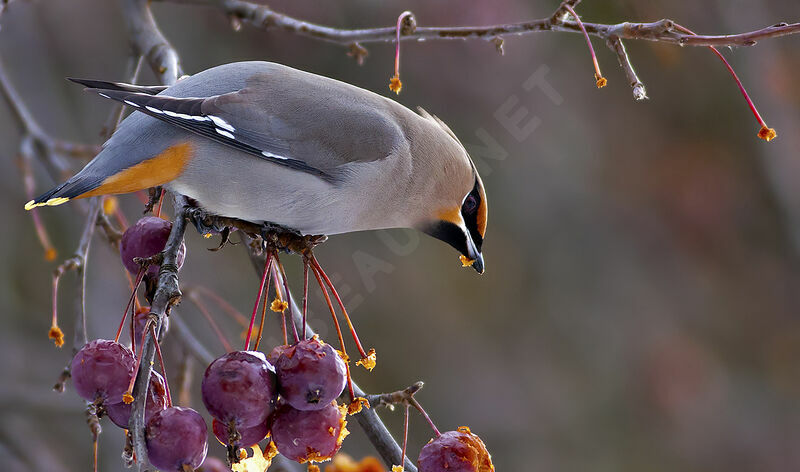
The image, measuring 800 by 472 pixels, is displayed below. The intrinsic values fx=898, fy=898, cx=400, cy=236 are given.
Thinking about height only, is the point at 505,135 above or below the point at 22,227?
above

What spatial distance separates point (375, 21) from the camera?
4641 millimetres

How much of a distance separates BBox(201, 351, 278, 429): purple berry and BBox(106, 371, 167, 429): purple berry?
0.11m

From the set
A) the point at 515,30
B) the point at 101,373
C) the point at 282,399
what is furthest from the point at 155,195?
the point at 515,30

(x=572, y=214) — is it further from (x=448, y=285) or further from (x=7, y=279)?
(x=7, y=279)

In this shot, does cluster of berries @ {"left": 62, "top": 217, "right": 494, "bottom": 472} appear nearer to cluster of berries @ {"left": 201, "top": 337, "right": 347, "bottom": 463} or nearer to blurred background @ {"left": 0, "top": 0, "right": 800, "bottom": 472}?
cluster of berries @ {"left": 201, "top": 337, "right": 347, "bottom": 463}

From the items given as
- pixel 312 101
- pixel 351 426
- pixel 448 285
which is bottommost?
pixel 351 426

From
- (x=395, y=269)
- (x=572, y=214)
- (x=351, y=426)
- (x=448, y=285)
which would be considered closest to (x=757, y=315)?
(x=572, y=214)

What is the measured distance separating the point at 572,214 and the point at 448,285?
92 cm

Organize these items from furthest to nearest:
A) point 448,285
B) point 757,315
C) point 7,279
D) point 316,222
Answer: point 757,315, point 448,285, point 7,279, point 316,222

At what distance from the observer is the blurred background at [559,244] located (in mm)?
4547

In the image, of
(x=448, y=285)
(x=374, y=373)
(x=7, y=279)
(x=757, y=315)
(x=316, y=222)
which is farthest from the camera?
(x=757, y=315)

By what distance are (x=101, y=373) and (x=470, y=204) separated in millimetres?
1482

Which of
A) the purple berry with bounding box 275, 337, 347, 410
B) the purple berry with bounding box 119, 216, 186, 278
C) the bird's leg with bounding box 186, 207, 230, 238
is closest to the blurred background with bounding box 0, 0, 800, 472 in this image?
the bird's leg with bounding box 186, 207, 230, 238

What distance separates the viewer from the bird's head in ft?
9.82
